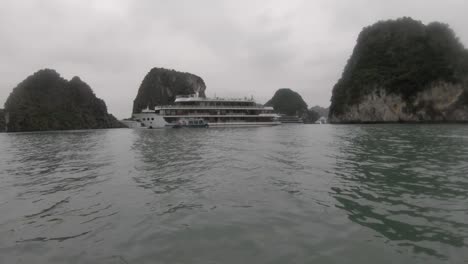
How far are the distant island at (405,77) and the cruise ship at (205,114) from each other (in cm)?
3722

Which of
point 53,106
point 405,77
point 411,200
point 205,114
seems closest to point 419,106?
point 405,77

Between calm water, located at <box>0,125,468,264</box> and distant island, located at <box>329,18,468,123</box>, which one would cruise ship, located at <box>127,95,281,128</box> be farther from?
calm water, located at <box>0,125,468,264</box>

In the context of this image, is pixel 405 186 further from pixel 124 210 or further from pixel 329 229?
pixel 124 210

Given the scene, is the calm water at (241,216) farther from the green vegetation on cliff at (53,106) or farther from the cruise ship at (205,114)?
the green vegetation on cliff at (53,106)

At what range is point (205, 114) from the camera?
63438 millimetres

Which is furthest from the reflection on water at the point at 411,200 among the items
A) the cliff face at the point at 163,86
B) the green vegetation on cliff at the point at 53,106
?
the cliff face at the point at 163,86

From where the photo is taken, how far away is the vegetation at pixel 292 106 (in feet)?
600

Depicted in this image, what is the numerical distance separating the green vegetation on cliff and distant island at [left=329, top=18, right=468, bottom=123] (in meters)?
97.4

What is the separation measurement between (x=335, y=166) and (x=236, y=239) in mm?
7535

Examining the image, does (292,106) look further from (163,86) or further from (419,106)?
(419,106)

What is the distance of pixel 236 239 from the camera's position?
14.1ft

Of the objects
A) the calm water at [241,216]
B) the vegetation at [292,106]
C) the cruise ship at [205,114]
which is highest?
the vegetation at [292,106]

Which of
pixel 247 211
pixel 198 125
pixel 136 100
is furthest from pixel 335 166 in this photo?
pixel 136 100

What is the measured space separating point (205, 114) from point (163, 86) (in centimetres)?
8377
